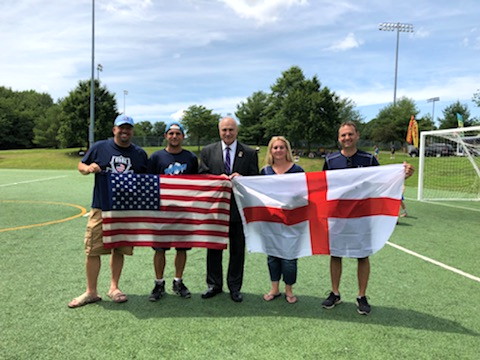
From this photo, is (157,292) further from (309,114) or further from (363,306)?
(309,114)

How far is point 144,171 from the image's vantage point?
426 cm

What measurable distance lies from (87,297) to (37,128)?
75.2m

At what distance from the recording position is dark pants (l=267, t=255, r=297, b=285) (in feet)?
13.5

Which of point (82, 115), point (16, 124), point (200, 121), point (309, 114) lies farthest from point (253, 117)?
point (16, 124)

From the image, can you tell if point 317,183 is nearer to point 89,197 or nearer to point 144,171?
point 144,171

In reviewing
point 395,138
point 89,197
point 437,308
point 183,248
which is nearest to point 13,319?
point 183,248

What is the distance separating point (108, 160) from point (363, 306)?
306 cm

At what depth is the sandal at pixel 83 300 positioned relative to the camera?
154 inches

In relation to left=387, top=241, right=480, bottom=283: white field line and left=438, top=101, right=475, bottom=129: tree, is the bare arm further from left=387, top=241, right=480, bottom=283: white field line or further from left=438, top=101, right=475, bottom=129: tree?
left=438, top=101, right=475, bottom=129: tree

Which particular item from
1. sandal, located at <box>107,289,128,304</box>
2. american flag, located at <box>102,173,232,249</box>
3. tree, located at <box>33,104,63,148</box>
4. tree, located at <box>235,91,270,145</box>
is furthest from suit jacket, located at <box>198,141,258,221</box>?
tree, located at <box>33,104,63,148</box>

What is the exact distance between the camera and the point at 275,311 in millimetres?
3887

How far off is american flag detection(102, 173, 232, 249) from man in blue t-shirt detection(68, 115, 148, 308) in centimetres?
21

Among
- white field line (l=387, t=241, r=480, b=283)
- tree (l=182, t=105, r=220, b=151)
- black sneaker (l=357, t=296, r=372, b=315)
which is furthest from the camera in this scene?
tree (l=182, t=105, r=220, b=151)

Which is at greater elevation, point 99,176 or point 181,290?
point 99,176
